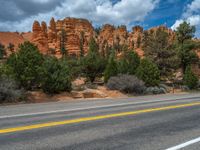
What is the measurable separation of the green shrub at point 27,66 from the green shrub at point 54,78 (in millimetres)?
741

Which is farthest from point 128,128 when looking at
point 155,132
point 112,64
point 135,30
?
point 135,30

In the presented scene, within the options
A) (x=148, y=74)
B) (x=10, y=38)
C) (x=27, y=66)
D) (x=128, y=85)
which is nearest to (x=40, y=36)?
(x=10, y=38)

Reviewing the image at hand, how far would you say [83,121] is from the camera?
22.8 feet

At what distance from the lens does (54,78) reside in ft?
69.6

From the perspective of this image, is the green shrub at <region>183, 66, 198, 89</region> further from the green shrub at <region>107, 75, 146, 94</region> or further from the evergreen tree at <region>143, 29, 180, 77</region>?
the green shrub at <region>107, 75, 146, 94</region>

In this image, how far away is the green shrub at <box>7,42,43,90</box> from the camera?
64.3 feet

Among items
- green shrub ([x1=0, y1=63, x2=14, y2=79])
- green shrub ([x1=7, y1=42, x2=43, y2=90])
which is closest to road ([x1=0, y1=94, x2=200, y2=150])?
green shrub ([x1=0, y1=63, x2=14, y2=79])

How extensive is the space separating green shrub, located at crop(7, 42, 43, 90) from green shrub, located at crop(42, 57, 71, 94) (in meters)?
0.74

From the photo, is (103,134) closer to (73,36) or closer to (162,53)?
(162,53)

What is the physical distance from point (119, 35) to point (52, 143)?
4584 inches

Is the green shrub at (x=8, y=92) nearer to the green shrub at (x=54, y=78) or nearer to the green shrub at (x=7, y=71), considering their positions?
the green shrub at (x=7, y=71)

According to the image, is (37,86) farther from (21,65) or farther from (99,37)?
(99,37)

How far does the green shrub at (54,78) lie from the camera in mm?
20875

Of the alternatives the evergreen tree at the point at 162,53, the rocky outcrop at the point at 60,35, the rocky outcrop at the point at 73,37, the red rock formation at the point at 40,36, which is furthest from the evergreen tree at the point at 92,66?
the red rock formation at the point at 40,36
